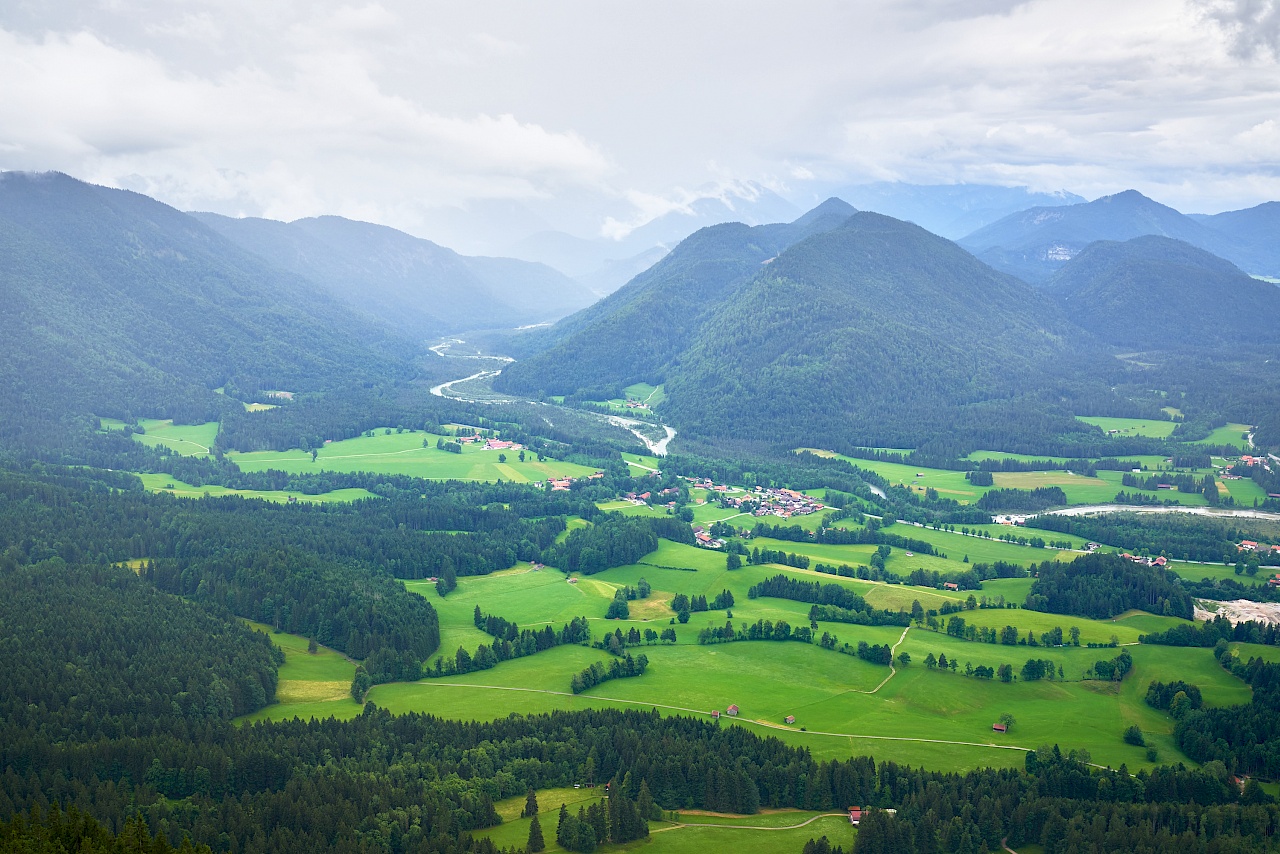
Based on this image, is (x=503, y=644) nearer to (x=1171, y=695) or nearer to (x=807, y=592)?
(x=807, y=592)

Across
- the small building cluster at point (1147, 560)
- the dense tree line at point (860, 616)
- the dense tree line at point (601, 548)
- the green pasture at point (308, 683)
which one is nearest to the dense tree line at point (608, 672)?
the green pasture at point (308, 683)

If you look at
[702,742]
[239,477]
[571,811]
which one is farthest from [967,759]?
[239,477]

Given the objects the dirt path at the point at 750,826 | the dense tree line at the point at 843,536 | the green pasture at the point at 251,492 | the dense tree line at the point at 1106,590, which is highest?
the green pasture at the point at 251,492

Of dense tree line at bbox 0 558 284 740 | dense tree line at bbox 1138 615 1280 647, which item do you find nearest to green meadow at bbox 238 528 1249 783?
→ dense tree line at bbox 1138 615 1280 647

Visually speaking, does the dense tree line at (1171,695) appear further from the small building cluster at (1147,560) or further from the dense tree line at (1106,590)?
the small building cluster at (1147,560)

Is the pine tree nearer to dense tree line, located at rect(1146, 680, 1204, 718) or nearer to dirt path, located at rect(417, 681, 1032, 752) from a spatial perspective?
dirt path, located at rect(417, 681, 1032, 752)

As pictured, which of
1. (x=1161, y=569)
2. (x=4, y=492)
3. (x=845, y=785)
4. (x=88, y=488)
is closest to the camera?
(x=845, y=785)

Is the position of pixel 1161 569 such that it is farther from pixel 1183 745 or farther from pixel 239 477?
pixel 239 477
